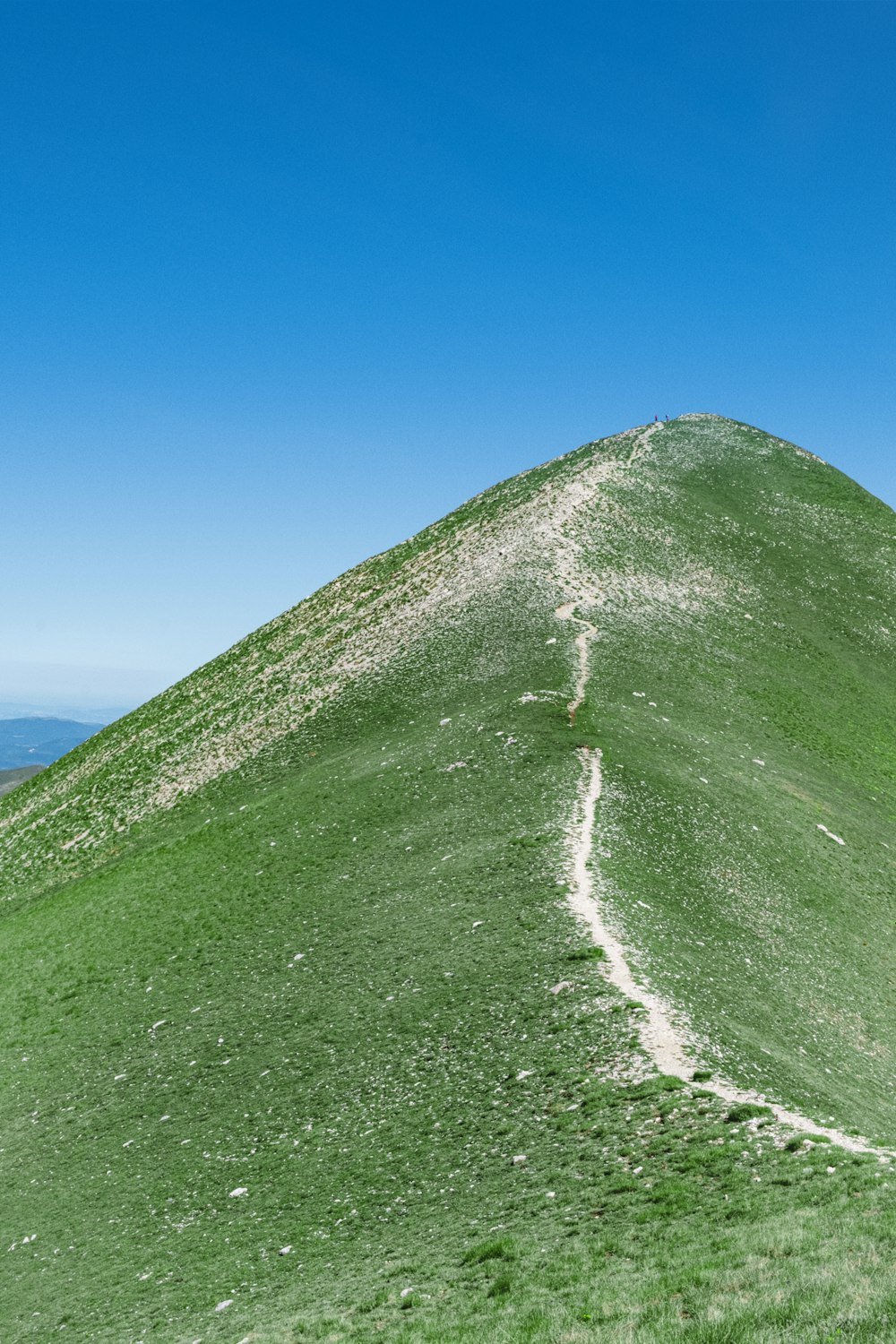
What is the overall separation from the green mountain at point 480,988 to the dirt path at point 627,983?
0.16 metres

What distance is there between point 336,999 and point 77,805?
48.7m

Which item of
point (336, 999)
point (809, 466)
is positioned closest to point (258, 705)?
point (336, 999)

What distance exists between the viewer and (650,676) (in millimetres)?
63219

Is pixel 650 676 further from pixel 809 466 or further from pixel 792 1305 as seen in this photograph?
pixel 809 466

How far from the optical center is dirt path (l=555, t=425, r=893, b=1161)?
806 inches

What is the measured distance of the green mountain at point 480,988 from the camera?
17.6m

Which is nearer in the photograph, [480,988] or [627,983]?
[627,983]

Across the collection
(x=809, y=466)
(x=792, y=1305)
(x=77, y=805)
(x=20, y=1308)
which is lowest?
(x=20, y=1308)

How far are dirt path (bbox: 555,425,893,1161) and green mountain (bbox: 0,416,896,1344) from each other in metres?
0.16

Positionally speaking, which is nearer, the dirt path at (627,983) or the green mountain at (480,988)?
the green mountain at (480,988)

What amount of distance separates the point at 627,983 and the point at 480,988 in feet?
16.8

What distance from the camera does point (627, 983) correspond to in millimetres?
27844

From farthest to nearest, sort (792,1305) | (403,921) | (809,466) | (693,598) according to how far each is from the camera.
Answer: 1. (809,466)
2. (693,598)
3. (403,921)
4. (792,1305)

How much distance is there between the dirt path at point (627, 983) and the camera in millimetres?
20484
